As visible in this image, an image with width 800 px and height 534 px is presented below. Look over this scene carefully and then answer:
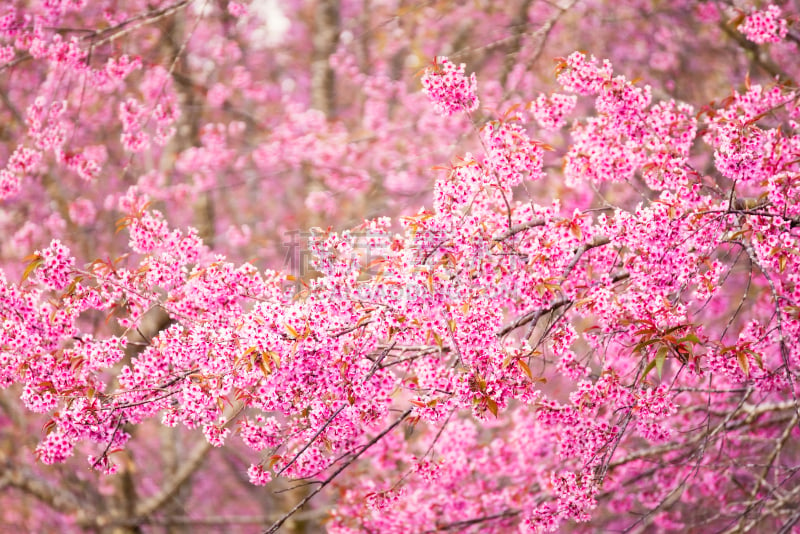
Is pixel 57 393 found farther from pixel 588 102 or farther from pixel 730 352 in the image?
pixel 588 102

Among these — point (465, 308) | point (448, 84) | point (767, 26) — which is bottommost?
point (465, 308)

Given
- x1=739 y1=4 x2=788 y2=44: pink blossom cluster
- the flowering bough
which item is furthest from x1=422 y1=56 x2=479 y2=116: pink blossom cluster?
x1=739 y1=4 x2=788 y2=44: pink blossom cluster

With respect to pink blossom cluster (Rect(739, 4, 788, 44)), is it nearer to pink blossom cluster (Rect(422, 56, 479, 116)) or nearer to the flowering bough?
the flowering bough

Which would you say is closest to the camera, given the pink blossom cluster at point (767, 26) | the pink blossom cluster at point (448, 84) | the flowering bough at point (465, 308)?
the flowering bough at point (465, 308)

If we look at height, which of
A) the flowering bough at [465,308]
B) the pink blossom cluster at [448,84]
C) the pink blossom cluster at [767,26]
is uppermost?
the pink blossom cluster at [767,26]

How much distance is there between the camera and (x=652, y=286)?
297cm

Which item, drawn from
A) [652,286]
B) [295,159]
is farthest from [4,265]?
[652,286]

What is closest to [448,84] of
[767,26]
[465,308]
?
[465,308]

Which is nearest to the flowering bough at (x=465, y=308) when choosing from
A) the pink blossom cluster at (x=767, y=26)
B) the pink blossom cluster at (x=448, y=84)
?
the pink blossom cluster at (x=448, y=84)

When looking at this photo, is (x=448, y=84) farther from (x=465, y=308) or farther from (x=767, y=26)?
(x=767, y=26)

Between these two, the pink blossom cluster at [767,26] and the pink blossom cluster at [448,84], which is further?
the pink blossom cluster at [767,26]

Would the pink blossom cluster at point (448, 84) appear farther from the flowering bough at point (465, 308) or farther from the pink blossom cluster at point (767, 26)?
the pink blossom cluster at point (767, 26)

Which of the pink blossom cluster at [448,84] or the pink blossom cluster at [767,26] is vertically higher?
the pink blossom cluster at [767,26]

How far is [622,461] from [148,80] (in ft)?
20.0
